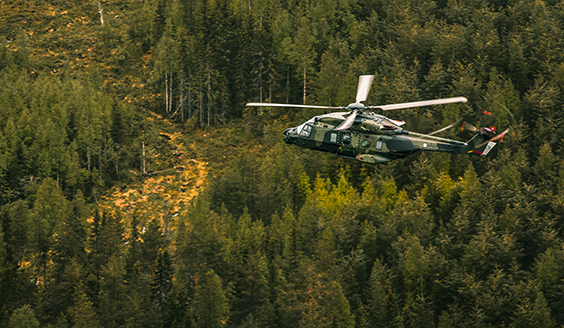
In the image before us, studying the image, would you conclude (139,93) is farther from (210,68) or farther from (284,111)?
(284,111)

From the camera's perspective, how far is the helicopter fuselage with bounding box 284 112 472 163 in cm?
5875

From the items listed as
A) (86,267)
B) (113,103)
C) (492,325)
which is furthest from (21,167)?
(492,325)

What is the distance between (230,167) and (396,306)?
38465 millimetres

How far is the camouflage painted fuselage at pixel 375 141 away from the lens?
58.7 metres

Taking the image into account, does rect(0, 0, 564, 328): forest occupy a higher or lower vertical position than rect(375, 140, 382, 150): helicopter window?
lower

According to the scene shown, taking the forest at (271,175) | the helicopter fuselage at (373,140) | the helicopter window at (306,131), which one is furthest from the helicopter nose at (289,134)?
the forest at (271,175)

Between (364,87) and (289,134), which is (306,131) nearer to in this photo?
(289,134)

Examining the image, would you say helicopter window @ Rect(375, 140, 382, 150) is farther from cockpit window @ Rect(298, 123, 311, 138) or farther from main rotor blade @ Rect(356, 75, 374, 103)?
cockpit window @ Rect(298, 123, 311, 138)

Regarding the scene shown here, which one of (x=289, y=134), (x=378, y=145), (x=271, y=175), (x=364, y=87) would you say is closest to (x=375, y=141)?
(x=378, y=145)

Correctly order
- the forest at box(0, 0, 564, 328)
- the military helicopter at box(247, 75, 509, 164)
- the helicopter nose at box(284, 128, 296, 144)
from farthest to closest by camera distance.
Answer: the forest at box(0, 0, 564, 328) → the helicopter nose at box(284, 128, 296, 144) → the military helicopter at box(247, 75, 509, 164)

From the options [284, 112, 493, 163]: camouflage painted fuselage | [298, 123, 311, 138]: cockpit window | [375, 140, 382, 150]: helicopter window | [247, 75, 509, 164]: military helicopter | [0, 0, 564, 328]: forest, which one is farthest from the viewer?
[0, 0, 564, 328]: forest

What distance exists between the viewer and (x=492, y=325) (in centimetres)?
8319

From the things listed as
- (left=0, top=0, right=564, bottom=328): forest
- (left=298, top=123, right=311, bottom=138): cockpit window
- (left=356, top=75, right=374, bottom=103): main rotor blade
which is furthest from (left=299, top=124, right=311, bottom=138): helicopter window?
(left=0, top=0, right=564, bottom=328): forest

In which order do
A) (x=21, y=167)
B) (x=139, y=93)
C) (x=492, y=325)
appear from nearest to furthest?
(x=492, y=325) < (x=21, y=167) < (x=139, y=93)
